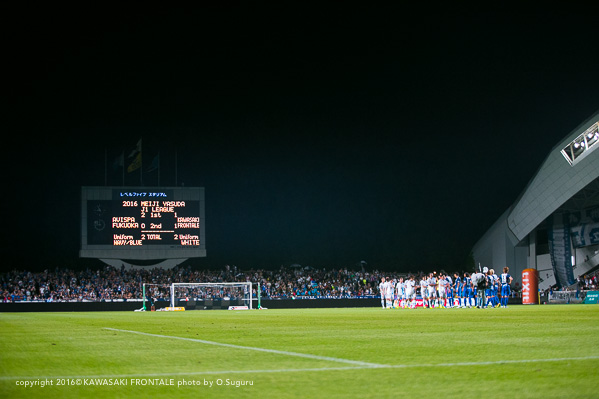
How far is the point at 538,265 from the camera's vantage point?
58.8 metres

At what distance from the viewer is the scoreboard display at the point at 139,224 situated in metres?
48.7

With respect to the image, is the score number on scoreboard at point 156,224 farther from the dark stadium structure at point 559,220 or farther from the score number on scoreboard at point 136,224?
the dark stadium structure at point 559,220

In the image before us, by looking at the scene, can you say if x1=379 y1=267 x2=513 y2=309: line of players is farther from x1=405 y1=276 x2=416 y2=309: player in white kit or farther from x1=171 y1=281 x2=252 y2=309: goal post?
x1=171 y1=281 x2=252 y2=309: goal post

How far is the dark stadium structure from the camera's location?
4619cm

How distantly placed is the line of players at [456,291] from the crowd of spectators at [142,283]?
47.9ft

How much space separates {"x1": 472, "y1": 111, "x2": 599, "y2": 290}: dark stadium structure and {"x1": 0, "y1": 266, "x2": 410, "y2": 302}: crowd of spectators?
11948mm

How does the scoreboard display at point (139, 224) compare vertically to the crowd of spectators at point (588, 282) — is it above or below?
above

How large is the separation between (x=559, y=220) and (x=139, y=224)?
3173 cm

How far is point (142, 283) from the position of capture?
5025cm

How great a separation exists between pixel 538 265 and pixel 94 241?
35841 millimetres

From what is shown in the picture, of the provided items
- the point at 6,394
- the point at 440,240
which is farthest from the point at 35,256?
the point at 6,394

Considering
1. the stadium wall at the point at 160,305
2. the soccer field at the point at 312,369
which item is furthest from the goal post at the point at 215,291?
the soccer field at the point at 312,369

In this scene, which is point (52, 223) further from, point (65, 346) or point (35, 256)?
point (65, 346)

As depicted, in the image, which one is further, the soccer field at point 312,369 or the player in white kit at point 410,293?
the player in white kit at point 410,293
